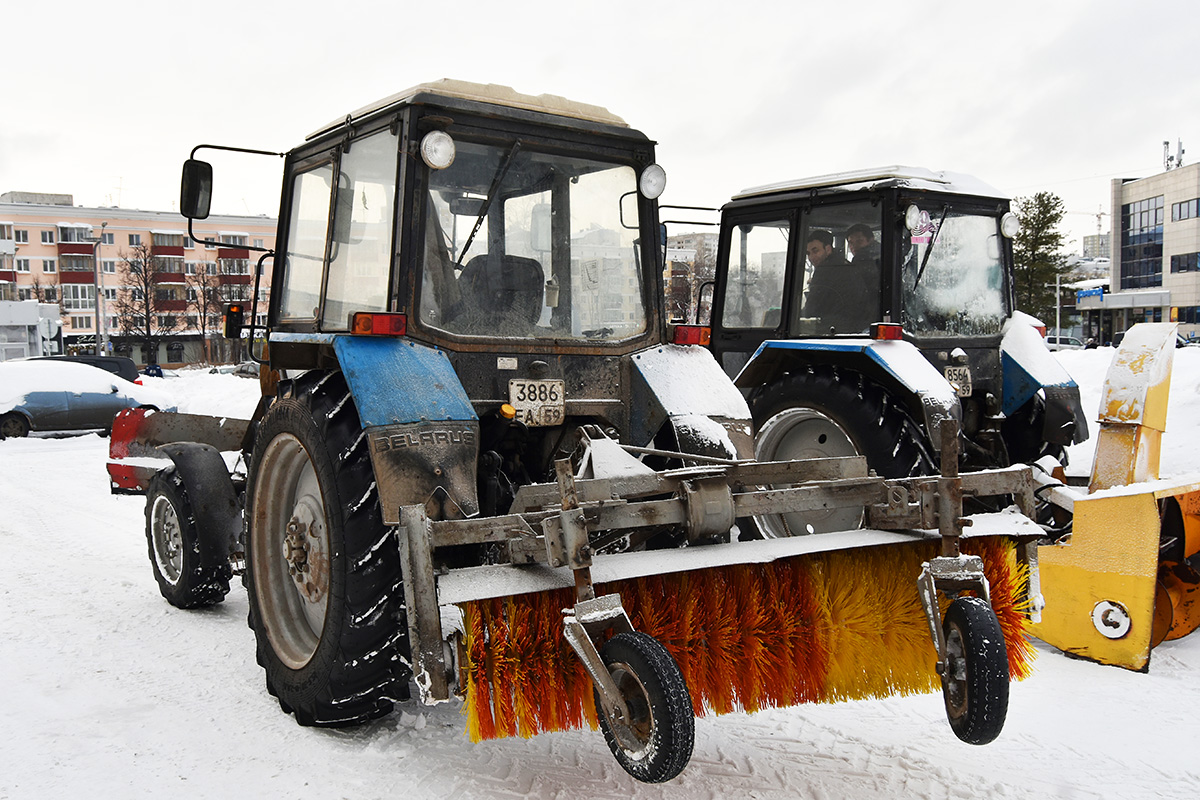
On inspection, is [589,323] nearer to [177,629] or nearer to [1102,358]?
[177,629]

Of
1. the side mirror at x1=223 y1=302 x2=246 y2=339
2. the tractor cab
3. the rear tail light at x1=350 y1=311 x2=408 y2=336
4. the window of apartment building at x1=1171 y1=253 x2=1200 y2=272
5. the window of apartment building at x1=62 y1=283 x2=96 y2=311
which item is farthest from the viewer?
the window of apartment building at x1=62 y1=283 x2=96 y2=311

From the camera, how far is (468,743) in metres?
3.65

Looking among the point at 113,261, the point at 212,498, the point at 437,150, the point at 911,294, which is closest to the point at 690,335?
the point at 437,150

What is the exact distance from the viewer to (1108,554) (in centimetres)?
468

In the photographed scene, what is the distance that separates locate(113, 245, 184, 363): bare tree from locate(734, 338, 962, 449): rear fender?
4947 centimetres

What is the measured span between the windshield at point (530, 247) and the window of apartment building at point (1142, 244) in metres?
66.9

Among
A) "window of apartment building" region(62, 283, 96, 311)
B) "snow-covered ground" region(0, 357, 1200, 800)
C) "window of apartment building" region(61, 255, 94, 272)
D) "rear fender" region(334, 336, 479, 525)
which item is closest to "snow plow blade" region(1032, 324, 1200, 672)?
"snow-covered ground" region(0, 357, 1200, 800)

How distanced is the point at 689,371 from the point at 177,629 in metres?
3.06

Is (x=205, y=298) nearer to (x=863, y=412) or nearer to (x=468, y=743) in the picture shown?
(x=863, y=412)

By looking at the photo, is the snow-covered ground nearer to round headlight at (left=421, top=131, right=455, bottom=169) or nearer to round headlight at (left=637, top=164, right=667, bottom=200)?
round headlight at (left=421, top=131, right=455, bottom=169)

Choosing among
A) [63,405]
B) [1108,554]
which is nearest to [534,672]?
[1108,554]

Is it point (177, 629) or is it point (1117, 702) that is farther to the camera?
point (177, 629)

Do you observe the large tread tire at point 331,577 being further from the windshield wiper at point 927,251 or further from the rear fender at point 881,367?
the windshield wiper at point 927,251

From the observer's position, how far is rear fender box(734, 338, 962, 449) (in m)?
5.35
